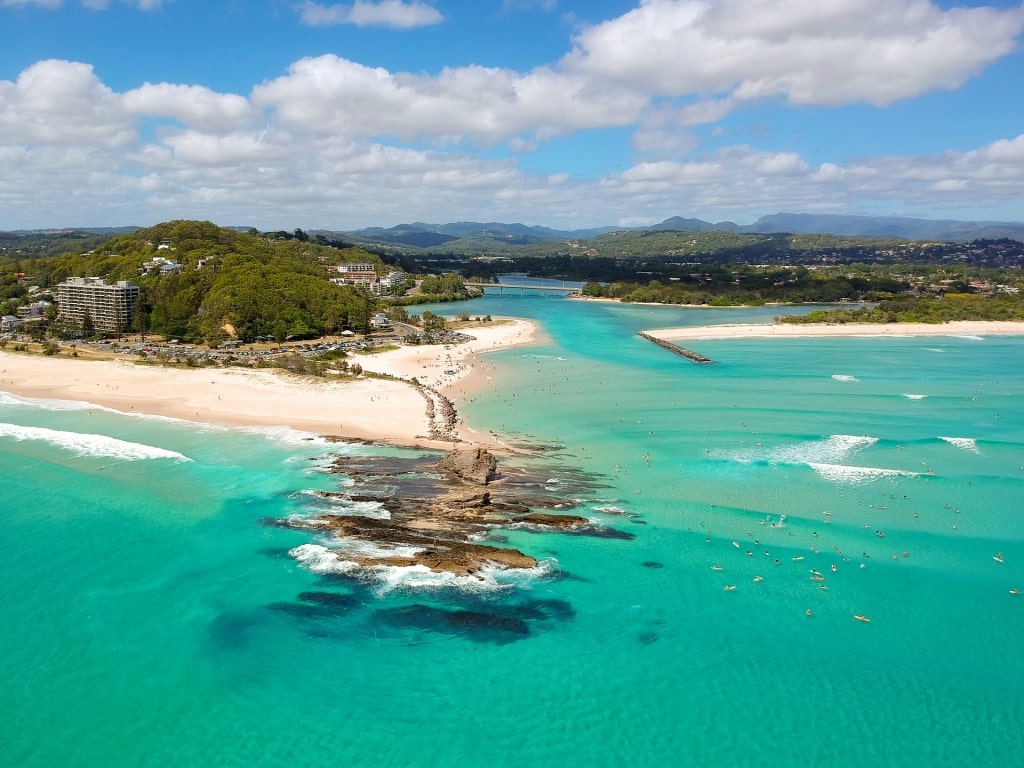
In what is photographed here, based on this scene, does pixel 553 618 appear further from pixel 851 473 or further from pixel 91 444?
pixel 91 444

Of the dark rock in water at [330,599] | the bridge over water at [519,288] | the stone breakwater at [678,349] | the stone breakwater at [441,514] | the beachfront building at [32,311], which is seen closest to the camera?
Result: the dark rock in water at [330,599]

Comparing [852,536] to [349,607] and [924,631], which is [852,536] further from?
[349,607]

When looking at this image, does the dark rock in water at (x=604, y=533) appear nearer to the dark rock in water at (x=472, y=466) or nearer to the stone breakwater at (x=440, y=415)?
the dark rock in water at (x=472, y=466)

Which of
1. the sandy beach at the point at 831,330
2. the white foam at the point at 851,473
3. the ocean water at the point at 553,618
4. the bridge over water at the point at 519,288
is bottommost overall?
the ocean water at the point at 553,618

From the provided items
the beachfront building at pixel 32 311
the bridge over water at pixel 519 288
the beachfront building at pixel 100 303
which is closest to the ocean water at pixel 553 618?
the beachfront building at pixel 100 303

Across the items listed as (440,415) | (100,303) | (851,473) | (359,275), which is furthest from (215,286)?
(851,473)

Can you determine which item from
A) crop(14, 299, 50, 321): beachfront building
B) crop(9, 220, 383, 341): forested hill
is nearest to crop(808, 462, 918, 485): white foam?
crop(9, 220, 383, 341): forested hill
